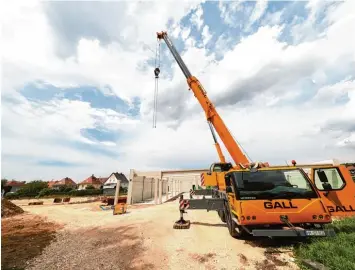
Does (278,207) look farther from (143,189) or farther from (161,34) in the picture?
(143,189)

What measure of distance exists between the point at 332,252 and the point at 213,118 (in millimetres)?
10404

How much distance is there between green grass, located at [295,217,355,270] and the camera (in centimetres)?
438

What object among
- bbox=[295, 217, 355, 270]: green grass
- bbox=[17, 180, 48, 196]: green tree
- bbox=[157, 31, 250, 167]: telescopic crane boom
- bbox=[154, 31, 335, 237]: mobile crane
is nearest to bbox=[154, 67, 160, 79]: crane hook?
bbox=[157, 31, 250, 167]: telescopic crane boom

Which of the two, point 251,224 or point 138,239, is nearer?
point 251,224

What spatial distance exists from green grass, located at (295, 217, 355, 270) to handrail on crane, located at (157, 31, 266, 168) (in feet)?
23.3

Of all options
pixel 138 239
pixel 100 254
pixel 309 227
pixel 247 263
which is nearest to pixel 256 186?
pixel 309 227

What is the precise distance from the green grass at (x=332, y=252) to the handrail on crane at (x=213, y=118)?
23.3 feet

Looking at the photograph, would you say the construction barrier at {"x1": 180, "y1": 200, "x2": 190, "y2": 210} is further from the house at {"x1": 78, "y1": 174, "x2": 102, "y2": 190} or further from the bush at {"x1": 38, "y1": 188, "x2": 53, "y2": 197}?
the house at {"x1": 78, "y1": 174, "x2": 102, "y2": 190}

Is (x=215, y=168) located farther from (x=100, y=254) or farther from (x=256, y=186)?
(x=100, y=254)

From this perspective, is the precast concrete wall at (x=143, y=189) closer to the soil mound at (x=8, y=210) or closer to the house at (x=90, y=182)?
the soil mound at (x=8, y=210)

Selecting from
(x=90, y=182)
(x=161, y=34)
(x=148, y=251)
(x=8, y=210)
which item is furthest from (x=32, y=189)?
(x=148, y=251)

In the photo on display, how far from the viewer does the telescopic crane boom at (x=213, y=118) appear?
13617 mm

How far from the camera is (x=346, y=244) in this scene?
17.4 feet

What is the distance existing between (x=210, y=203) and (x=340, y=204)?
169 inches
